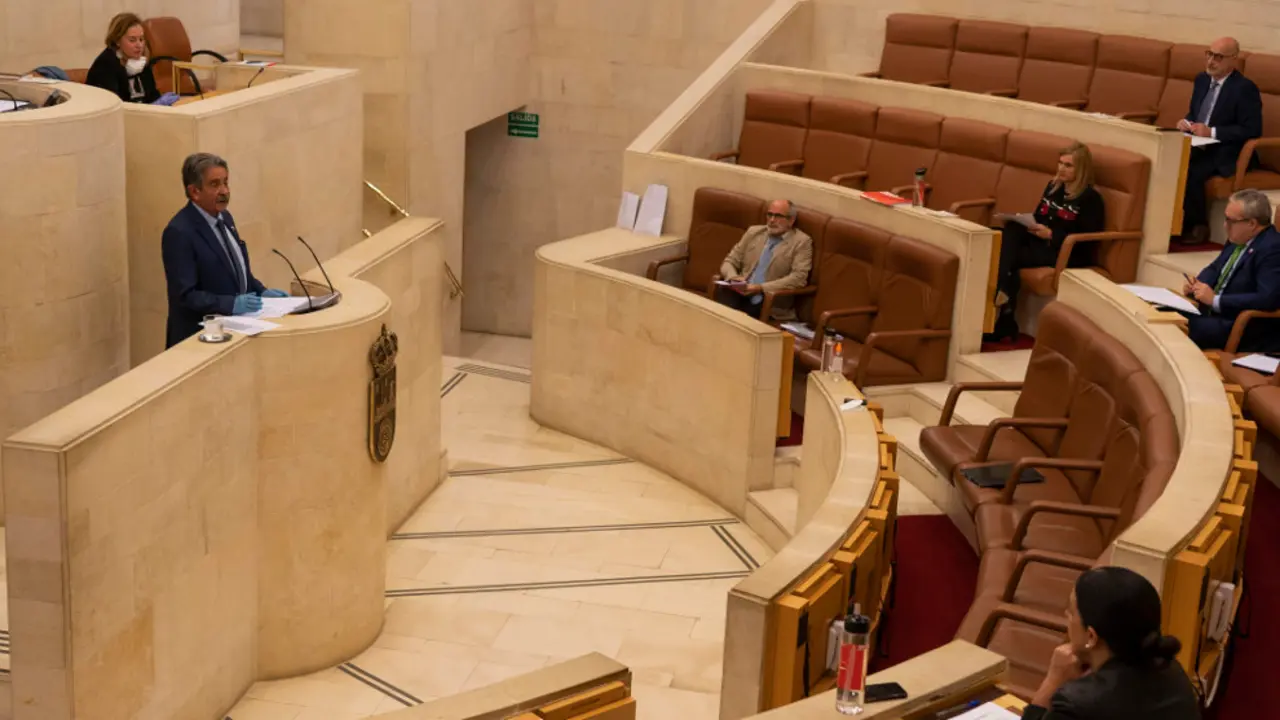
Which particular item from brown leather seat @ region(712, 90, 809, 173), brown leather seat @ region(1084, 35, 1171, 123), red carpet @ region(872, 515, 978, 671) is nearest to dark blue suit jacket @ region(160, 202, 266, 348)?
red carpet @ region(872, 515, 978, 671)

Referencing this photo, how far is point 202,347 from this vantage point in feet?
19.3

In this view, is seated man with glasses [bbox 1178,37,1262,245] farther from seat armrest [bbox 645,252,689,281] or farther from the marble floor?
the marble floor

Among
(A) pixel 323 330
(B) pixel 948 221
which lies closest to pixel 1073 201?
(B) pixel 948 221

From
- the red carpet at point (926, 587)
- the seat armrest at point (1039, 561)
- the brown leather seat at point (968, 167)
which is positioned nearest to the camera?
the seat armrest at point (1039, 561)

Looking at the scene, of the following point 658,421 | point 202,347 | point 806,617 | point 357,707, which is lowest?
point 357,707

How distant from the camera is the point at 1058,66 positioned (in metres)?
9.88

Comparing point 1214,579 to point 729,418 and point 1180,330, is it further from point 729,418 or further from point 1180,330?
point 729,418

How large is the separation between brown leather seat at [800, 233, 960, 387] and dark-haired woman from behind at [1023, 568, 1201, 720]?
4.36 m

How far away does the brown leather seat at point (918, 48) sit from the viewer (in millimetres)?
10445

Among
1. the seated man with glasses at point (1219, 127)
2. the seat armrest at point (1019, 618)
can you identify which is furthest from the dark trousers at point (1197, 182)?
the seat armrest at point (1019, 618)

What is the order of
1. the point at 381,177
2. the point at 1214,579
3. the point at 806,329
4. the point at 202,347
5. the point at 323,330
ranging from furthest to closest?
the point at 381,177 → the point at 806,329 → the point at 323,330 → the point at 202,347 → the point at 1214,579

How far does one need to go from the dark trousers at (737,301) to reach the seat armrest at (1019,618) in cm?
382

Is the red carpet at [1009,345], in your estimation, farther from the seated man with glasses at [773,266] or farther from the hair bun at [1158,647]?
the hair bun at [1158,647]

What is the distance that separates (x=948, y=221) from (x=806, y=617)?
11.9 ft
